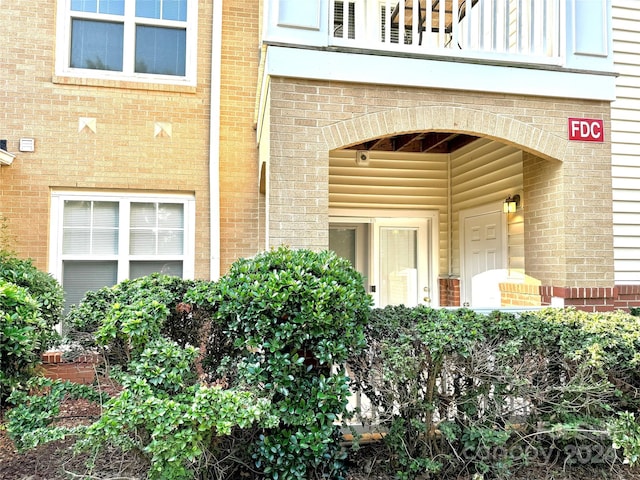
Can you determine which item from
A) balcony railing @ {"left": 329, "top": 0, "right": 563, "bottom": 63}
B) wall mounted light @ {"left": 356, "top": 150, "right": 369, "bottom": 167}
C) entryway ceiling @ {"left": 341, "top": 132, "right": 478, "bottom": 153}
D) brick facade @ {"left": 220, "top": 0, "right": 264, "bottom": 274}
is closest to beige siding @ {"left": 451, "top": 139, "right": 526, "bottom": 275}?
entryway ceiling @ {"left": 341, "top": 132, "right": 478, "bottom": 153}

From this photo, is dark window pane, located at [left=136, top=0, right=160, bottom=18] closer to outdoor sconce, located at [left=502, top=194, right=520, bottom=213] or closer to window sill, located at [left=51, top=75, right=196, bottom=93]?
window sill, located at [left=51, top=75, right=196, bottom=93]

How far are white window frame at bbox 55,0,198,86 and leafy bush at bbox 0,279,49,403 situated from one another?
12.8 ft

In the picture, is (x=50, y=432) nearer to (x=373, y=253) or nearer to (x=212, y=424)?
(x=212, y=424)

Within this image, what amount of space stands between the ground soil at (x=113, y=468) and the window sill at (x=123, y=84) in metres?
4.13

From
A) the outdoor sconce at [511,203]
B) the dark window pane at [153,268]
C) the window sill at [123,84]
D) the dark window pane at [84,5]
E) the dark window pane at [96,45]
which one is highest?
the dark window pane at [84,5]

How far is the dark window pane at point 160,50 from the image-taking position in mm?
6074

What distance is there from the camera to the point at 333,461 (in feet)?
10.1

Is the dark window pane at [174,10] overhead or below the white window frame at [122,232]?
overhead

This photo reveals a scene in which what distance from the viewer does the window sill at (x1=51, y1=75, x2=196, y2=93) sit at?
5.74m

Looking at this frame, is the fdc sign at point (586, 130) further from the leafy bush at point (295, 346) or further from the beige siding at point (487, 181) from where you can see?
the leafy bush at point (295, 346)

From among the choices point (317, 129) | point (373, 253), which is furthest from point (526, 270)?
point (317, 129)

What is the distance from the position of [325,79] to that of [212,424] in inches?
131

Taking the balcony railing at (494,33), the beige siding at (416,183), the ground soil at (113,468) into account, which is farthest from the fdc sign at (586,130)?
the ground soil at (113,468)

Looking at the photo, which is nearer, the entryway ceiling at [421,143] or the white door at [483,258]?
the white door at [483,258]
